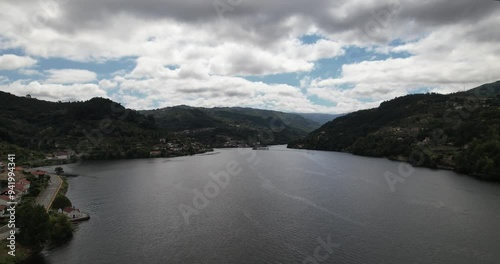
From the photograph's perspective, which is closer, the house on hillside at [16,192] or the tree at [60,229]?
the tree at [60,229]

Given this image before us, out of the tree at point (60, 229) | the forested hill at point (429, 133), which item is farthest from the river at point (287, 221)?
the forested hill at point (429, 133)

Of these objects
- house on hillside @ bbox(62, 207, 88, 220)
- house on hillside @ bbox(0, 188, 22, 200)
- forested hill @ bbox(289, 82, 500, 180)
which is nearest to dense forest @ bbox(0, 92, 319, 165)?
house on hillside @ bbox(0, 188, 22, 200)

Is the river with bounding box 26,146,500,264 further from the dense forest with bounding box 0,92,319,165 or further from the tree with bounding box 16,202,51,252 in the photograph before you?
the dense forest with bounding box 0,92,319,165

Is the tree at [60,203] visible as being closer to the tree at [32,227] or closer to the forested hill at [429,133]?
the tree at [32,227]

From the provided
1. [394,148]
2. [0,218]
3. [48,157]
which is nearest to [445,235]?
[0,218]

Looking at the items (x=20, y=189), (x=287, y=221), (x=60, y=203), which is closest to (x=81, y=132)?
(x=20, y=189)

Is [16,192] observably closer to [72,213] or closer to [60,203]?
[60,203]
